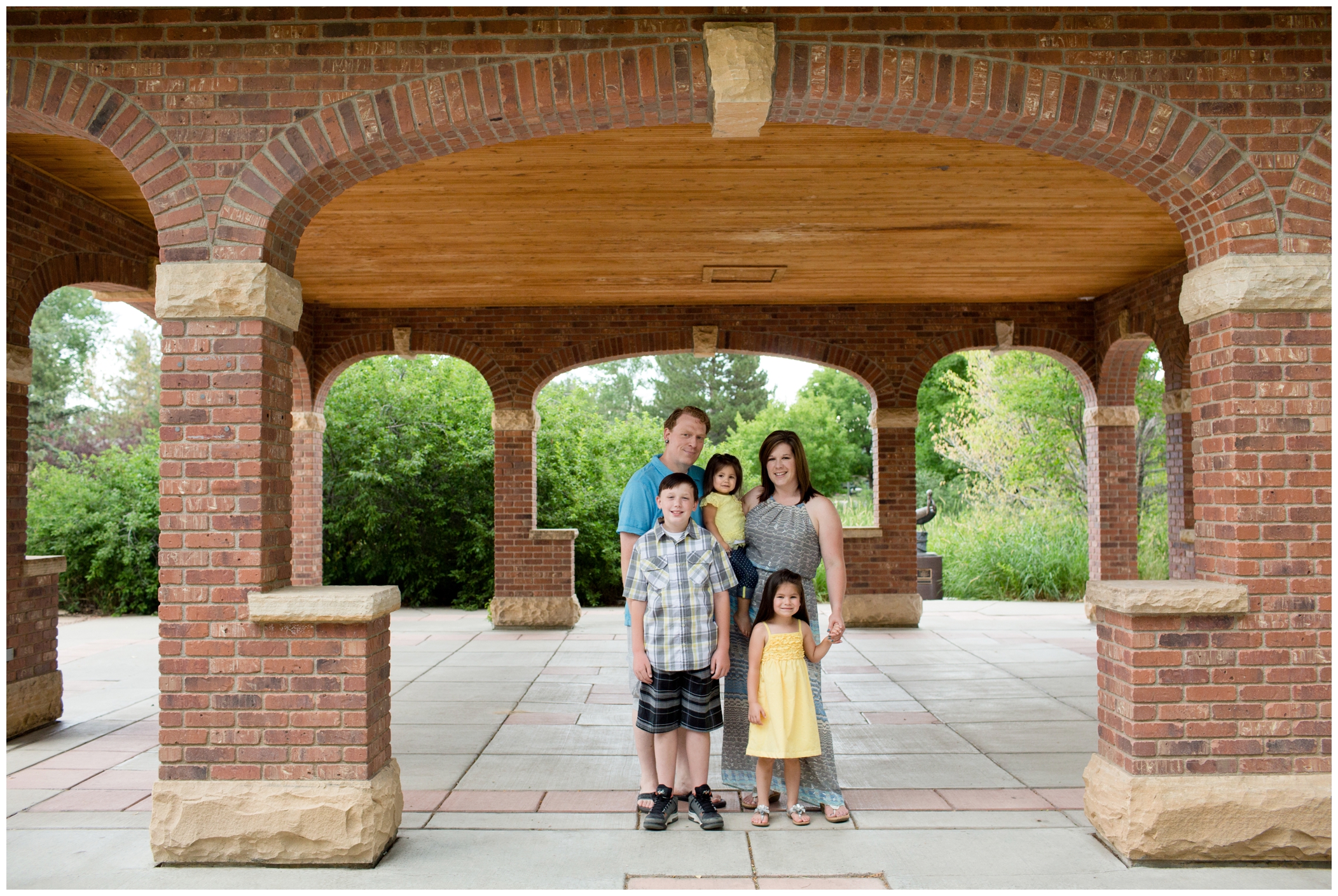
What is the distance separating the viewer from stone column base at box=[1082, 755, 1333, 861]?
389cm

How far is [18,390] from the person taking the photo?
6141 mm

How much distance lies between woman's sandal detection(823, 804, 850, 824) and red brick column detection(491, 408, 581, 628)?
6.89 m

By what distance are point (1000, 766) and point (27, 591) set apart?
20.2 ft

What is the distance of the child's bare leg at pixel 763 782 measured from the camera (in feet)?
13.9

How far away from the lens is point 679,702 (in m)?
4.14

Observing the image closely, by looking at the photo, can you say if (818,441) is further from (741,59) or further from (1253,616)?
(741,59)

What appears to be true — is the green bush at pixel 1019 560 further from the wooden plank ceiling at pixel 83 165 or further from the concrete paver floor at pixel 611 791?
the wooden plank ceiling at pixel 83 165

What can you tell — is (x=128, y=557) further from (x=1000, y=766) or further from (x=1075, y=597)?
(x=1075, y=597)

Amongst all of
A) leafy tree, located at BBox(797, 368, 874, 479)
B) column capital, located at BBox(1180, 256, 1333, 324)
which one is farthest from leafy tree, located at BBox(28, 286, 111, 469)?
column capital, located at BBox(1180, 256, 1333, 324)

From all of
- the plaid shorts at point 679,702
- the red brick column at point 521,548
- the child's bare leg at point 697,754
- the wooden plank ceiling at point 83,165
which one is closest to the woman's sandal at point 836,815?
the child's bare leg at point 697,754

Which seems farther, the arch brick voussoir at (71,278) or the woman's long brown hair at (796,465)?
the arch brick voussoir at (71,278)

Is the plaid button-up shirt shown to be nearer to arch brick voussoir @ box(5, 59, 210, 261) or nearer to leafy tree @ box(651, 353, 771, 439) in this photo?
arch brick voussoir @ box(5, 59, 210, 261)

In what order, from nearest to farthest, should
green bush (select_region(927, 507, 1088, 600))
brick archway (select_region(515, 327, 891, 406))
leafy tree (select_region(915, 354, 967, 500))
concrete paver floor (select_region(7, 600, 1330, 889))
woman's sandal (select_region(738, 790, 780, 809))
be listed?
concrete paver floor (select_region(7, 600, 1330, 889)), woman's sandal (select_region(738, 790, 780, 809)), brick archway (select_region(515, 327, 891, 406)), green bush (select_region(927, 507, 1088, 600)), leafy tree (select_region(915, 354, 967, 500))

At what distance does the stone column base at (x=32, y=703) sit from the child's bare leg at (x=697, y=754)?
4456 millimetres
